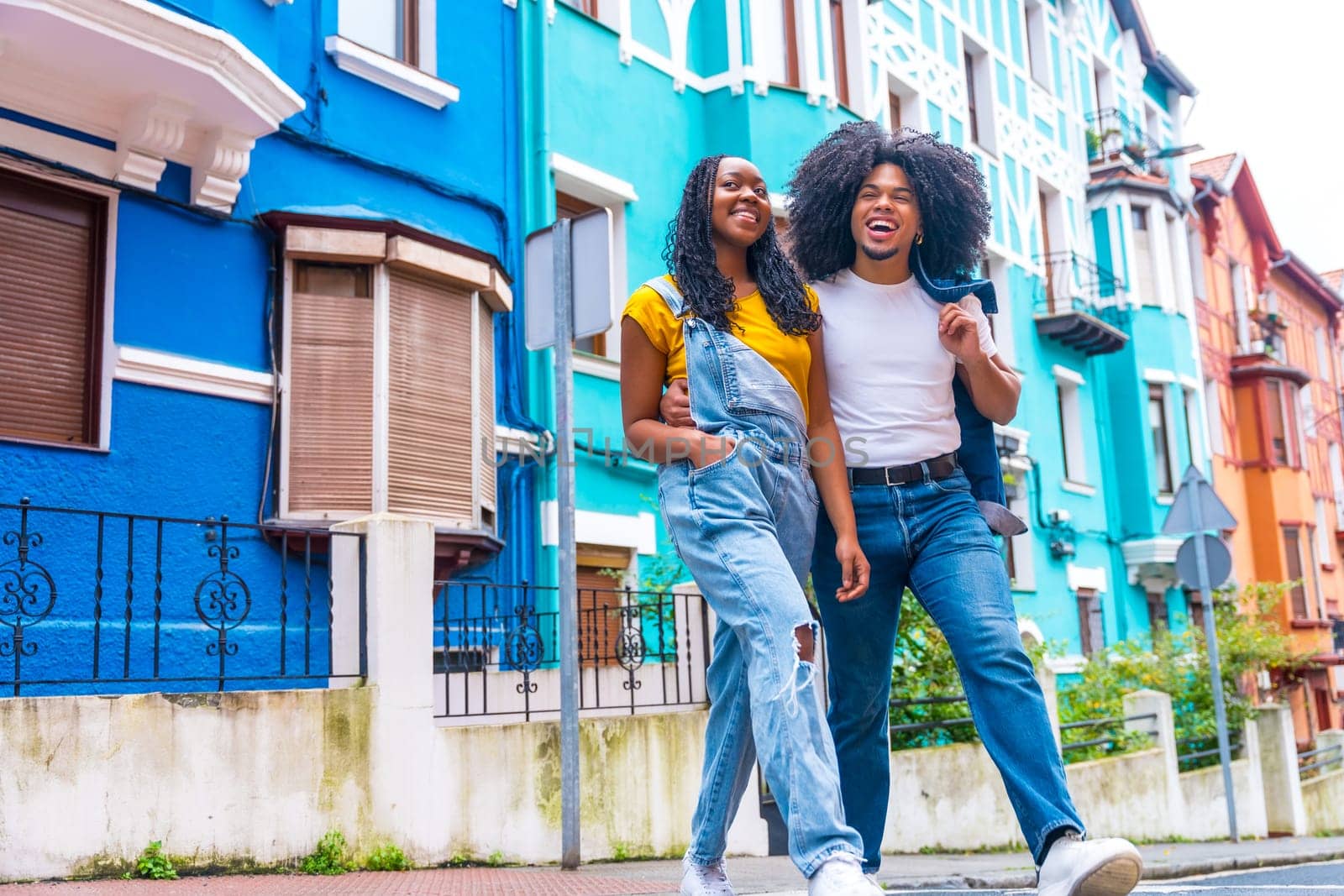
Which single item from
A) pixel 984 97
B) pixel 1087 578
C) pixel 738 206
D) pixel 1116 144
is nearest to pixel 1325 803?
A: pixel 1087 578

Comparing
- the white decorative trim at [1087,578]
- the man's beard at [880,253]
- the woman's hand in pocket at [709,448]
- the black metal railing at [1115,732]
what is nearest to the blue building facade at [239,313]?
the woman's hand in pocket at [709,448]

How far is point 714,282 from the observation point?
3.84 meters

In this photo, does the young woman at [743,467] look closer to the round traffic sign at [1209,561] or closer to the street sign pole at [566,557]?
the street sign pole at [566,557]

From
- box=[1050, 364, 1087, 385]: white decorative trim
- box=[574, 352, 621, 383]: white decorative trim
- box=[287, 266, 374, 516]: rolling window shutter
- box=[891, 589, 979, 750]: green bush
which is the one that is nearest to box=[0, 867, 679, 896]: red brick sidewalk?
box=[287, 266, 374, 516]: rolling window shutter

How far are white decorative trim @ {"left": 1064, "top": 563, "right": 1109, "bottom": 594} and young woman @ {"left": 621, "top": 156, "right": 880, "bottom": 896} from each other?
65.2 ft

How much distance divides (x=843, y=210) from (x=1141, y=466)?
2271cm

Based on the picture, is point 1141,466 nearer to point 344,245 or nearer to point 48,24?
point 344,245

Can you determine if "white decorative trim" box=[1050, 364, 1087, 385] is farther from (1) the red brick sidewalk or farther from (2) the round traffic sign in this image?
(1) the red brick sidewalk

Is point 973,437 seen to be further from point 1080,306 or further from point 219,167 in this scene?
point 1080,306

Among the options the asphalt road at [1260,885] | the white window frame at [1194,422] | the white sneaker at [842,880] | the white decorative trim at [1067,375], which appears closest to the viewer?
the white sneaker at [842,880]

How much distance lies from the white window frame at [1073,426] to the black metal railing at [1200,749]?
703 cm

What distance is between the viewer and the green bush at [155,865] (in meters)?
6.03

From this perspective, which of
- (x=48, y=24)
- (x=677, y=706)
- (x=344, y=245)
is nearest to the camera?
(x=48, y=24)

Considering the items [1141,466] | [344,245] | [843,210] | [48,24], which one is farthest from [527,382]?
[1141,466]
